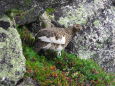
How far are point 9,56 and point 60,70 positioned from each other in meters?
2.96

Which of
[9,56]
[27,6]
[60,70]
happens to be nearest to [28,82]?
[9,56]

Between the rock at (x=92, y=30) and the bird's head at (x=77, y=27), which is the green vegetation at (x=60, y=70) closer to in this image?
the bird's head at (x=77, y=27)

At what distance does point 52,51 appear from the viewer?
13969mm

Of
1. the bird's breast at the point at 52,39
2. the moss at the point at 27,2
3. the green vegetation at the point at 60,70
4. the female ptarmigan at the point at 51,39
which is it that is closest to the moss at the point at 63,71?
the green vegetation at the point at 60,70

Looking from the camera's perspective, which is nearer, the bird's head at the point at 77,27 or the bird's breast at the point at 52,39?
the bird's breast at the point at 52,39

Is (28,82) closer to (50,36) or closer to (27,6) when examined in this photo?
(50,36)

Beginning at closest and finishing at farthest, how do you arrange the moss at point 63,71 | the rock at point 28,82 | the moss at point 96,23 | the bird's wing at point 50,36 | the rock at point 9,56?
the rock at point 9,56
the rock at point 28,82
the moss at point 63,71
the bird's wing at point 50,36
the moss at point 96,23

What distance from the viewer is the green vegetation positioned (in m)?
11.9

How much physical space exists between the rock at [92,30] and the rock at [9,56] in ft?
14.2

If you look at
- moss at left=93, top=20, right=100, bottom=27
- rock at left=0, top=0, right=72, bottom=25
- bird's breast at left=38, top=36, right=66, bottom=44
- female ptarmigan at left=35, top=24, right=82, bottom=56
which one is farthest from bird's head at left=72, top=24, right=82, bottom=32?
rock at left=0, top=0, right=72, bottom=25

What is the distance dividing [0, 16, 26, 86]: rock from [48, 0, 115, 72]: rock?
14.2ft

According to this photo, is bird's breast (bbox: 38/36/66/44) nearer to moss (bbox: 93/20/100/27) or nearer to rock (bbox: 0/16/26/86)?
rock (bbox: 0/16/26/86)

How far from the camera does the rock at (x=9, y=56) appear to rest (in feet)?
34.9

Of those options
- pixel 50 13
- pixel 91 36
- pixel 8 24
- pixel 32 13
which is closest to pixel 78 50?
pixel 91 36
